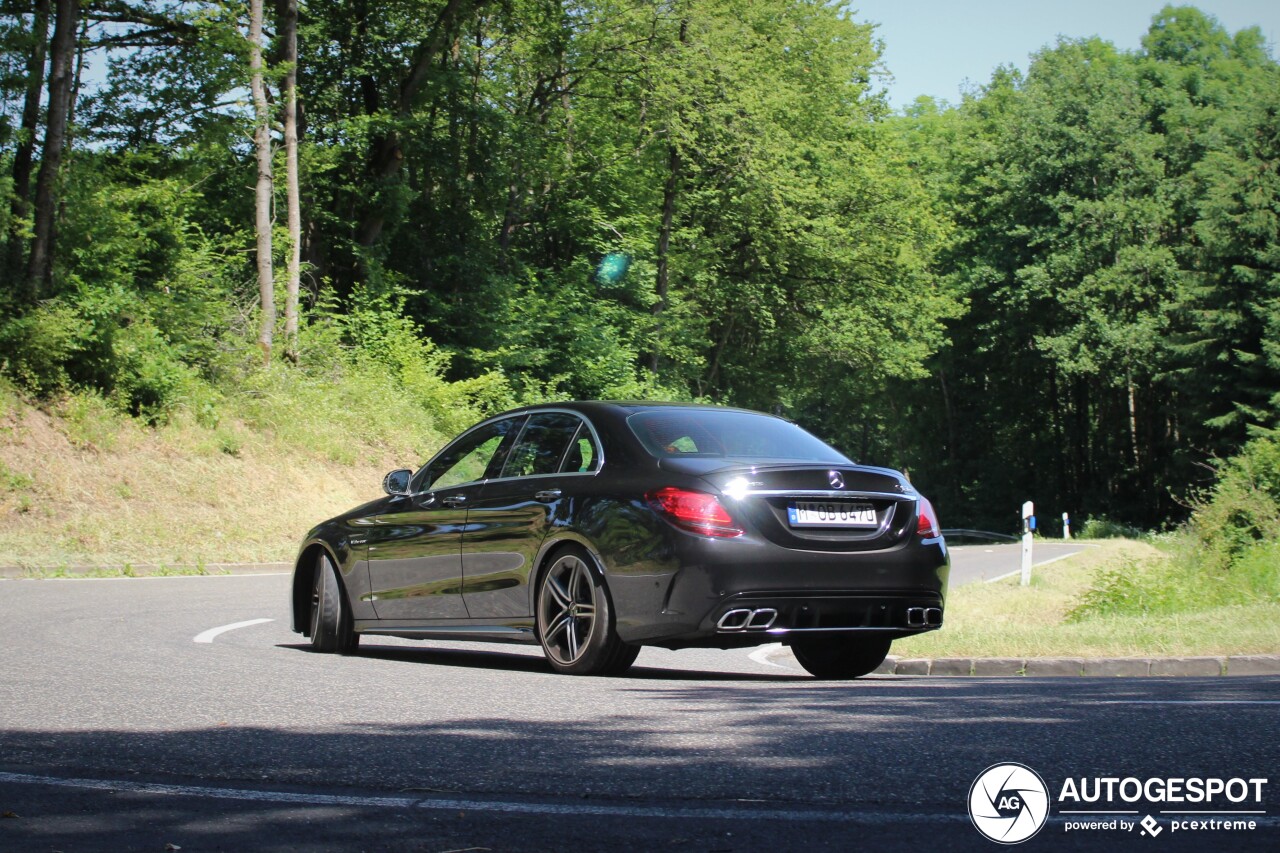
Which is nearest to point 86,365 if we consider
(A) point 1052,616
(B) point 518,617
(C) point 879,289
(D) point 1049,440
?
(A) point 1052,616

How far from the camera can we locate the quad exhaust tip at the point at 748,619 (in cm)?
807

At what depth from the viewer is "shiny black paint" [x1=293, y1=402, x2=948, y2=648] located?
8109 millimetres

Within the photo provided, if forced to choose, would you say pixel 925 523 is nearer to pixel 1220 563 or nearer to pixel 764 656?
pixel 764 656

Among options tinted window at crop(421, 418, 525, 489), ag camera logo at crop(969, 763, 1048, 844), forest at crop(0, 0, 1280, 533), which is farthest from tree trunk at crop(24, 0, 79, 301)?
ag camera logo at crop(969, 763, 1048, 844)

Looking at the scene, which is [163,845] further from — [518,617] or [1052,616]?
[1052,616]

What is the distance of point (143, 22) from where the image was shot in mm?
33344

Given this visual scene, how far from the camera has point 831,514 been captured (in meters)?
8.46

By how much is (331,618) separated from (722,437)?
3412 mm

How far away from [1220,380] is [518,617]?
144 ft

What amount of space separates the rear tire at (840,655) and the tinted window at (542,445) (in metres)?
1.93

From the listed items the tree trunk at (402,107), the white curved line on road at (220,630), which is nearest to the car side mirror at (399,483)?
the white curved line on road at (220,630)

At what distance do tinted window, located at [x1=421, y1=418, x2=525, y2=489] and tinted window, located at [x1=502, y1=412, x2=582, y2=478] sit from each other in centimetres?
15

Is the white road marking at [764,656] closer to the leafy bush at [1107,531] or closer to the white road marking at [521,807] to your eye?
the white road marking at [521,807]

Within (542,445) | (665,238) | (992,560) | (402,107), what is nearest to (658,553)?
(542,445)
